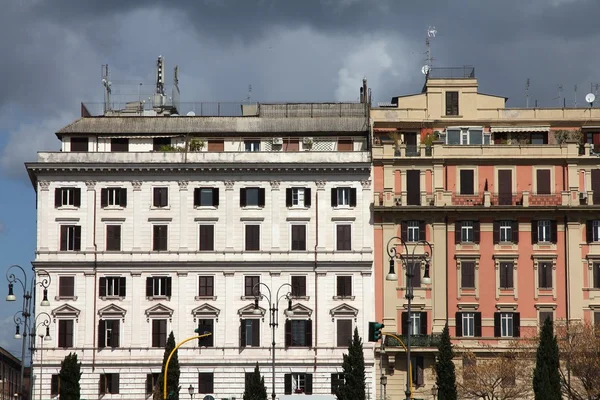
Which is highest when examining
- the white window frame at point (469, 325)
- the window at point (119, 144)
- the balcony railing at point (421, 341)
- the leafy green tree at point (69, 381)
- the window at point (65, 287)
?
the window at point (119, 144)

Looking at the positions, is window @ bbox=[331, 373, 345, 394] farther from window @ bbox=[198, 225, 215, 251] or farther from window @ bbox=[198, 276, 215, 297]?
window @ bbox=[198, 225, 215, 251]

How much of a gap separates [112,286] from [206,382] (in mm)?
9480

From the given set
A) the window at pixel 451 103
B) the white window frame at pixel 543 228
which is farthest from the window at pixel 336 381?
the window at pixel 451 103

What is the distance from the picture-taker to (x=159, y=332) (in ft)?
334

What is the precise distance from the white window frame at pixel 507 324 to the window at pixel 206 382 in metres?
20.6

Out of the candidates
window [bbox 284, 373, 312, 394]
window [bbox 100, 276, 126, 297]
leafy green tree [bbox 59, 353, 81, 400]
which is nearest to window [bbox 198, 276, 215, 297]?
window [bbox 100, 276, 126, 297]

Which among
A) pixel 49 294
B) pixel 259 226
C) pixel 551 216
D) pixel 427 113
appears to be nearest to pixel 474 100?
pixel 427 113

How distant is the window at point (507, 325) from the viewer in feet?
334

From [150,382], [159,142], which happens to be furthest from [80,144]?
[150,382]

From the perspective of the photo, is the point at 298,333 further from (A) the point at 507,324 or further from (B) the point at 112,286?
(A) the point at 507,324

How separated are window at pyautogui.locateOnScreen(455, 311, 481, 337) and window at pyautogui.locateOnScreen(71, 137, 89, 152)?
2940 centimetres

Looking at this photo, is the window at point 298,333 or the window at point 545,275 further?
the window at point 545,275

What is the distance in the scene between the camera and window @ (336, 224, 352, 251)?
10275 cm

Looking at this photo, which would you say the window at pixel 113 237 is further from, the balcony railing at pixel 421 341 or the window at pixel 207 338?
the balcony railing at pixel 421 341
